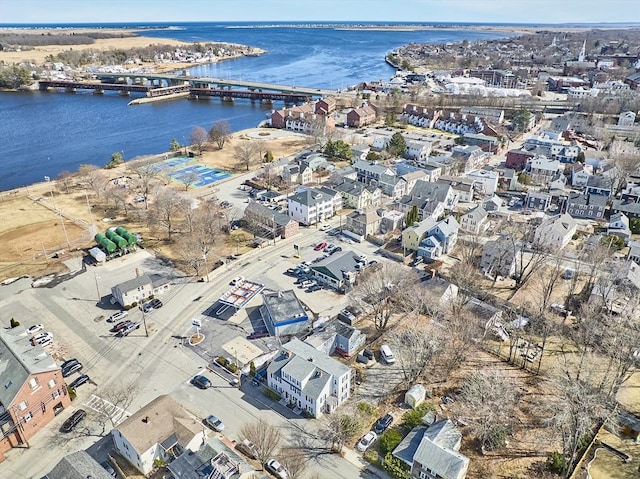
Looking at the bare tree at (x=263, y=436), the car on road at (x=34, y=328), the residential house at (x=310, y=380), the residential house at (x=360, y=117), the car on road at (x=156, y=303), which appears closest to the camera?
the bare tree at (x=263, y=436)

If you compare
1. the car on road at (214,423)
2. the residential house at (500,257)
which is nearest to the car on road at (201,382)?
the car on road at (214,423)

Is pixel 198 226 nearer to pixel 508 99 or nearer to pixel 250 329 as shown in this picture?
pixel 250 329

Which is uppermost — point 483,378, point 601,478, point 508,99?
point 508,99

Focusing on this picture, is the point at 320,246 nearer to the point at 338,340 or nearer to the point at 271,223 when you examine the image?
the point at 271,223

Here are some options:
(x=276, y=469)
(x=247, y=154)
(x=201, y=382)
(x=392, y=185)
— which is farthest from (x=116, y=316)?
(x=247, y=154)

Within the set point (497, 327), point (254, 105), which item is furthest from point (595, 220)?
point (254, 105)

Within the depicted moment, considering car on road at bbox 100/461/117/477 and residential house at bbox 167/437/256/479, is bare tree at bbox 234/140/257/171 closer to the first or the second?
car on road at bbox 100/461/117/477

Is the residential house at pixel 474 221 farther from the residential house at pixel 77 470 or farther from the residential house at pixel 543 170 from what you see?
the residential house at pixel 77 470
